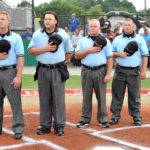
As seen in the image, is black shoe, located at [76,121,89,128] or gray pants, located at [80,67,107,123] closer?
gray pants, located at [80,67,107,123]

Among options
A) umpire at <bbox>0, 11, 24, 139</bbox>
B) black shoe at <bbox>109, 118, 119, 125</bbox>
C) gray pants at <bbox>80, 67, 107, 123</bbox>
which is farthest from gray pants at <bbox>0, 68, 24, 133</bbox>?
black shoe at <bbox>109, 118, 119, 125</bbox>

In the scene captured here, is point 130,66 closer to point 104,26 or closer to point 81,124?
point 81,124

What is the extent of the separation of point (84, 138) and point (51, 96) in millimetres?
1025

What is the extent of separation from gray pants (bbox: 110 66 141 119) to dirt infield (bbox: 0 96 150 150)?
0.28 metres

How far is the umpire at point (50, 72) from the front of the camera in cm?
806

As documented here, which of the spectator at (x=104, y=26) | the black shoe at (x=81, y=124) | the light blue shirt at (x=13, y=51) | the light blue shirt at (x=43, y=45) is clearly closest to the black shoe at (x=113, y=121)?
the black shoe at (x=81, y=124)

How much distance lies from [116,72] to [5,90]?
249 centimetres

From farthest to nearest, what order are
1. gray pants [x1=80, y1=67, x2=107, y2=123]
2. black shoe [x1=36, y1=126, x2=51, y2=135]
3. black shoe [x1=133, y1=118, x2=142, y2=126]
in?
black shoe [x1=133, y1=118, x2=142, y2=126]
gray pants [x1=80, y1=67, x2=107, y2=123]
black shoe [x1=36, y1=126, x2=51, y2=135]

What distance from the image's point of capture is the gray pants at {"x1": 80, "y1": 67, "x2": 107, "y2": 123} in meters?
8.74

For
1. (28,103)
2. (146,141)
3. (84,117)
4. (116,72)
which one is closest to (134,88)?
(116,72)

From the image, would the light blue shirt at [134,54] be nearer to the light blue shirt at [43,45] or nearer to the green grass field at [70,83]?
the light blue shirt at [43,45]

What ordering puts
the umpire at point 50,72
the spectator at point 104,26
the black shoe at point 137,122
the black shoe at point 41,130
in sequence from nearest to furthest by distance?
the umpire at point 50,72, the black shoe at point 41,130, the black shoe at point 137,122, the spectator at point 104,26

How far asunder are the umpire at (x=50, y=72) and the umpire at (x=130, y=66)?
1.26 meters

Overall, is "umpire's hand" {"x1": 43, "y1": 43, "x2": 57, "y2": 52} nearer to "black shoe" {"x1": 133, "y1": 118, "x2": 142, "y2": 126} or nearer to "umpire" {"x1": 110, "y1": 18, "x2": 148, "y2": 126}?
"umpire" {"x1": 110, "y1": 18, "x2": 148, "y2": 126}
